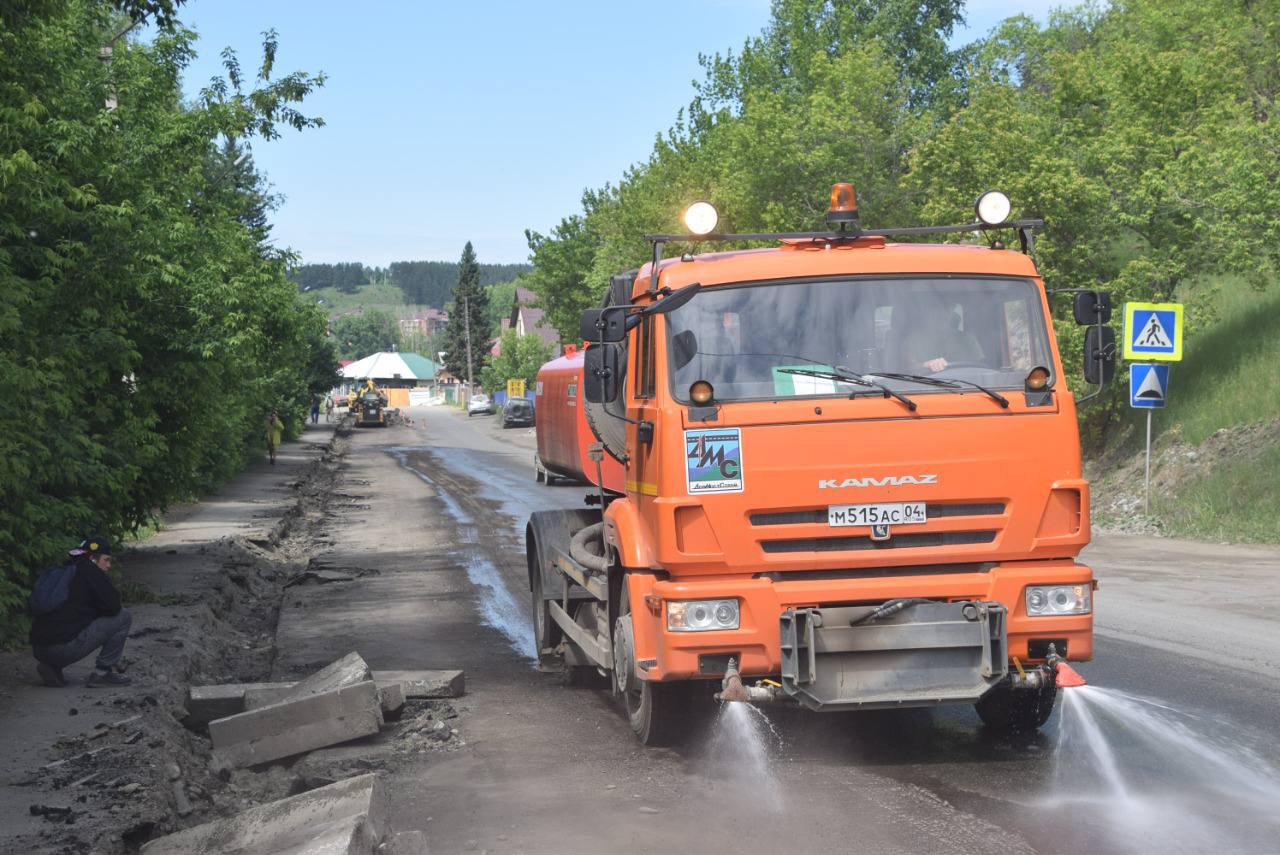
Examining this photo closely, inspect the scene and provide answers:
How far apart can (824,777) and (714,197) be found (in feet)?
137

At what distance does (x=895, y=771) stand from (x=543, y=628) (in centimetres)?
425

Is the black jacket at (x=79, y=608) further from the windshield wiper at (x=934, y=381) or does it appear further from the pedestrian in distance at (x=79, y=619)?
the windshield wiper at (x=934, y=381)

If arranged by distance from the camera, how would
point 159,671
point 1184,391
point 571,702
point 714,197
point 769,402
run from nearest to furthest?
point 769,402 → point 571,702 → point 159,671 → point 1184,391 → point 714,197

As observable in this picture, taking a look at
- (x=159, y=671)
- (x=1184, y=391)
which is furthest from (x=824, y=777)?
(x=1184, y=391)

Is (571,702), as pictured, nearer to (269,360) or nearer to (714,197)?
(269,360)

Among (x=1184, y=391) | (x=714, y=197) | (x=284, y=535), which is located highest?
(x=714, y=197)

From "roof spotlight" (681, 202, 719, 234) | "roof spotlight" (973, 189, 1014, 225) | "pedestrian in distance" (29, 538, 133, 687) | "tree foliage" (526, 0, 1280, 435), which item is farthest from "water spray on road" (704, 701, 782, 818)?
"tree foliage" (526, 0, 1280, 435)

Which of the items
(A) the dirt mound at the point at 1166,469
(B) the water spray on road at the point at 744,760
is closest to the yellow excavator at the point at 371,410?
(A) the dirt mound at the point at 1166,469

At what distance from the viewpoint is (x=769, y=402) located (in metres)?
7.23

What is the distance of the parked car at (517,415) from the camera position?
84.1 m

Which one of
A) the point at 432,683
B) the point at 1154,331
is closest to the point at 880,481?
the point at 432,683

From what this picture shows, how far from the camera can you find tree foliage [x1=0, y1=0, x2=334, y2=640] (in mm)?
11664

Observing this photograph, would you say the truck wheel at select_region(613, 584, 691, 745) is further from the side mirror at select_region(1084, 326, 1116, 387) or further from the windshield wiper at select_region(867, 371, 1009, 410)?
the side mirror at select_region(1084, 326, 1116, 387)

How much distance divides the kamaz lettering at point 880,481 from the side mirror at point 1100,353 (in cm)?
131
